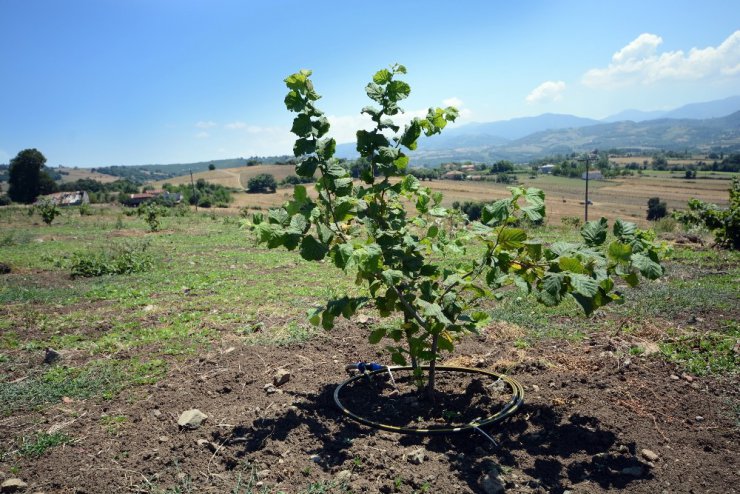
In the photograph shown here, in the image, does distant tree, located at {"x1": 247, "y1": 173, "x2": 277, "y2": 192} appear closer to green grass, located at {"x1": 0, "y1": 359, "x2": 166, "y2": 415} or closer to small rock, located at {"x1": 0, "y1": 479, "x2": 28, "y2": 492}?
green grass, located at {"x1": 0, "y1": 359, "x2": 166, "y2": 415}

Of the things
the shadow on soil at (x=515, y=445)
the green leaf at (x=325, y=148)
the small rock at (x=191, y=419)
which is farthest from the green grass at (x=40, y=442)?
the green leaf at (x=325, y=148)

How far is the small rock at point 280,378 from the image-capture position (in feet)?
15.4

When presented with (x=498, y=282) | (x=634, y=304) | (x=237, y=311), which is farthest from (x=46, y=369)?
(x=634, y=304)

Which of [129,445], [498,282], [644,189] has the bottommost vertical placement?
[644,189]

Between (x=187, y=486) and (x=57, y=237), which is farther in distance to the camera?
(x=57, y=237)

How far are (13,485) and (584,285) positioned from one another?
4075 mm

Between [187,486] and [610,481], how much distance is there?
9.53 ft

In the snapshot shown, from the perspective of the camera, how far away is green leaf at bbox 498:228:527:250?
3.36 meters

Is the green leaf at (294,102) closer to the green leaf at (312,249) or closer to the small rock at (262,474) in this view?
the green leaf at (312,249)

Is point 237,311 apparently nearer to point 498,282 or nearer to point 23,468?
point 23,468

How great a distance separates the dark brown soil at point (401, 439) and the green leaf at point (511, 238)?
5.20ft

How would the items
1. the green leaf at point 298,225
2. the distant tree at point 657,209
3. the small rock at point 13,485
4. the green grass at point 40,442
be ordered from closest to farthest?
1. the small rock at point 13,485
2. the green leaf at point 298,225
3. the green grass at point 40,442
4. the distant tree at point 657,209

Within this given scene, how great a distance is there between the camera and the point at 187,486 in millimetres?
3131

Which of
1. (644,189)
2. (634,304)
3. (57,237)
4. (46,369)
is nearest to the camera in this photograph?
(46,369)
